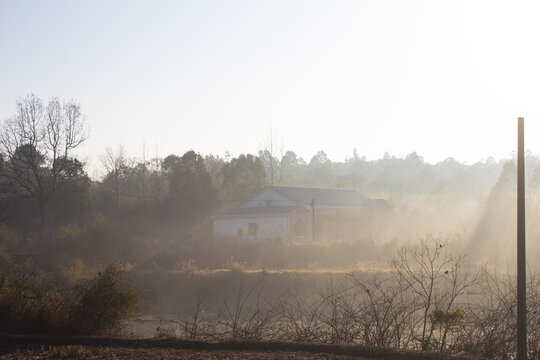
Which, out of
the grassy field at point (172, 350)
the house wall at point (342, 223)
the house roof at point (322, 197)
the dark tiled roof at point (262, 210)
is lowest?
the house wall at point (342, 223)

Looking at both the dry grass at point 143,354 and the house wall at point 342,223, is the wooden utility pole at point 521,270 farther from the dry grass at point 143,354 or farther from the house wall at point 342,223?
the house wall at point 342,223

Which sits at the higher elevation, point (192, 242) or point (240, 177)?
point (240, 177)

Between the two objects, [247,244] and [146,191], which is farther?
[146,191]

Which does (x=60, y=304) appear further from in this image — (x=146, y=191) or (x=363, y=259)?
(x=146, y=191)

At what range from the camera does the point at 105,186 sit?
6488 cm

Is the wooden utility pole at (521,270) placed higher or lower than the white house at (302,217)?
higher

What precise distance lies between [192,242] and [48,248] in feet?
36.7

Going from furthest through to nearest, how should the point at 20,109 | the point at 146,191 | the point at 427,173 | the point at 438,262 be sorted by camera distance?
the point at 427,173 < the point at 146,191 < the point at 20,109 < the point at 438,262

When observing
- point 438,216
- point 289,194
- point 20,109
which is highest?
point 20,109

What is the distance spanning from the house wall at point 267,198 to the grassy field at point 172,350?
3592 cm

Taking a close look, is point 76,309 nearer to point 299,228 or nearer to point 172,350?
point 172,350

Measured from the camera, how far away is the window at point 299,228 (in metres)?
44.4

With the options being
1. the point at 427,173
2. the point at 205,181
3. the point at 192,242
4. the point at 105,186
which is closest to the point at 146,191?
the point at 105,186

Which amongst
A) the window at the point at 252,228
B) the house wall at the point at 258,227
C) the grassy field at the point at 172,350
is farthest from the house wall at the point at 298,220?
the grassy field at the point at 172,350
